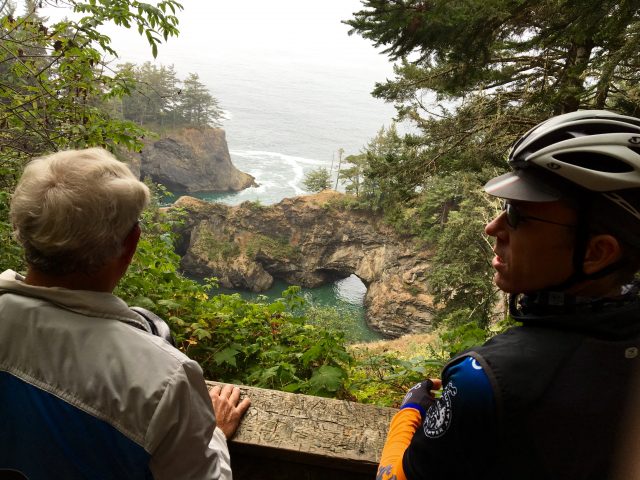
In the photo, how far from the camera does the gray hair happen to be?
1.03 meters

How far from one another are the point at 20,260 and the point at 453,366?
12.7ft

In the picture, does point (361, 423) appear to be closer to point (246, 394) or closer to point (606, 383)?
point (246, 394)

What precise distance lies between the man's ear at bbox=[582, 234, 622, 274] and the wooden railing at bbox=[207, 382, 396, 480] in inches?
42.6

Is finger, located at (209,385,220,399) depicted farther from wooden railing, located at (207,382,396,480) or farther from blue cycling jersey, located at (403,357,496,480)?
blue cycling jersey, located at (403,357,496,480)

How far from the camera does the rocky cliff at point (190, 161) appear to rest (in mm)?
54000

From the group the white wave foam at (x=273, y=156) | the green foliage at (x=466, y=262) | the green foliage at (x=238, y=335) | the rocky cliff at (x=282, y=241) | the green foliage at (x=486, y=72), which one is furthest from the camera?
the white wave foam at (x=273, y=156)

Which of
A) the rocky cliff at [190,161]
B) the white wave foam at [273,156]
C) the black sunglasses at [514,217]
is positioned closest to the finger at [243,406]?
the black sunglasses at [514,217]

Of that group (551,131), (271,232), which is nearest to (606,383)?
(551,131)

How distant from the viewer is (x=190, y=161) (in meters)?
55.5

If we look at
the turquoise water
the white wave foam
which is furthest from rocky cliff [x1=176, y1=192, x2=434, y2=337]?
the white wave foam

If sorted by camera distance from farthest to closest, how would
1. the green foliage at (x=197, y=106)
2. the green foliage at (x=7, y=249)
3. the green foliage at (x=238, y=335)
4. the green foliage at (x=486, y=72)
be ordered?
1. the green foliage at (x=197, y=106)
2. the green foliage at (x=486, y=72)
3. the green foliage at (x=7, y=249)
4. the green foliage at (x=238, y=335)

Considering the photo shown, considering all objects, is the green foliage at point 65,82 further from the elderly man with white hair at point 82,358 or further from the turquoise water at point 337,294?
the turquoise water at point 337,294

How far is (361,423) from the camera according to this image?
5.78ft

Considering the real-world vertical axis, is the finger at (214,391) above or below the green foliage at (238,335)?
above
